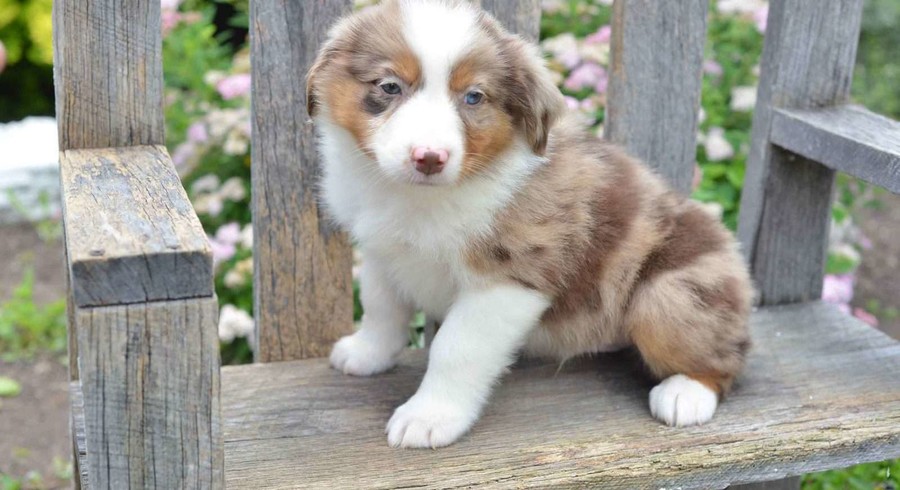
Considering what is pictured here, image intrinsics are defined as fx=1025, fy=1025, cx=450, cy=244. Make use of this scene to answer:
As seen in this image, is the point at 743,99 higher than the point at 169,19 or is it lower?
lower

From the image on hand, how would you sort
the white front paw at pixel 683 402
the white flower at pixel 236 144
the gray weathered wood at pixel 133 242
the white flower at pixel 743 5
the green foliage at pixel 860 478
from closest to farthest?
the gray weathered wood at pixel 133 242 → the white front paw at pixel 683 402 → the green foliage at pixel 860 478 → the white flower at pixel 236 144 → the white flower at pixel 743 5

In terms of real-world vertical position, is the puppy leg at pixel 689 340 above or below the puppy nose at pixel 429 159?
below

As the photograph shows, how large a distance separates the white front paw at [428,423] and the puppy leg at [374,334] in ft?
1.07

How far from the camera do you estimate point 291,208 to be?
9.02ft

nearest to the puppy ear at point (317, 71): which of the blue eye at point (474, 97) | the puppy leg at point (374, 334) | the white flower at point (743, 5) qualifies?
the blue eye at point (474, 97)

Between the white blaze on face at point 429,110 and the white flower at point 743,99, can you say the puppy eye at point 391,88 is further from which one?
the white flower at point 743,99

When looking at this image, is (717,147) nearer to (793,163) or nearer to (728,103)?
(728,103)

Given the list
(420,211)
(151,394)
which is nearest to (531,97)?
(420,211)

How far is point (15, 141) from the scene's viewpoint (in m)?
5.87

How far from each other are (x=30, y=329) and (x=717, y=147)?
123 inches

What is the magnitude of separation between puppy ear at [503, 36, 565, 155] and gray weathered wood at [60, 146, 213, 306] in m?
0.77

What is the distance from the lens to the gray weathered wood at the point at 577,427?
7.43 ft

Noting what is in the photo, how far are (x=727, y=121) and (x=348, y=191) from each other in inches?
97.8

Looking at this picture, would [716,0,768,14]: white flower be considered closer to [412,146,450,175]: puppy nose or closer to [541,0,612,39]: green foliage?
[541,0,612,39]: green foliage
